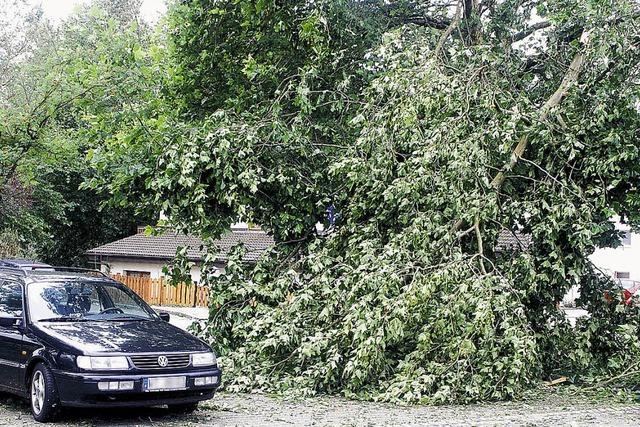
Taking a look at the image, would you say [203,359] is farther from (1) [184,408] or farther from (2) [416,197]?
(2) [416,197]

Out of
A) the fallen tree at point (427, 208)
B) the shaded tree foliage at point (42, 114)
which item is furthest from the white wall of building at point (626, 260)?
the fallen tree at point (427, 208)

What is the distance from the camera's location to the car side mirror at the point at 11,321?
8.19 m

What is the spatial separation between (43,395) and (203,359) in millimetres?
1625

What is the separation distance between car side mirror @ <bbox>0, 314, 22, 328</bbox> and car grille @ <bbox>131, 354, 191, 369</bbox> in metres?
1.58

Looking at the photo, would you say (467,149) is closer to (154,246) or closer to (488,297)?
(488,297)

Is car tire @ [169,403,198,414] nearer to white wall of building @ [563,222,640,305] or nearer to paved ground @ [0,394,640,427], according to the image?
paved ground @ [0,394,640,427]

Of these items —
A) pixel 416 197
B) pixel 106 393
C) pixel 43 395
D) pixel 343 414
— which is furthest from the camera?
pixel 416 197

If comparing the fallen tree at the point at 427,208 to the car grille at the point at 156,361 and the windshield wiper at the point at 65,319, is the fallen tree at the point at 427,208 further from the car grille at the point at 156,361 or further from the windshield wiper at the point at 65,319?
the windshield wiper at the point at 65,319

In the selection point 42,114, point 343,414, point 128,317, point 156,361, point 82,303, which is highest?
point 42,114

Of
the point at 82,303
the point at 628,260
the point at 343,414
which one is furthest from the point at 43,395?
the point at 628,260

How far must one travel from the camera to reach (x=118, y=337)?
25.9 ft

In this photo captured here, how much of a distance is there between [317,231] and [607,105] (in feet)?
16.2

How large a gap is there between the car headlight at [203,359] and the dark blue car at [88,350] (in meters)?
0.01

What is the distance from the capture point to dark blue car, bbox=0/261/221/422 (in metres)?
7.37
